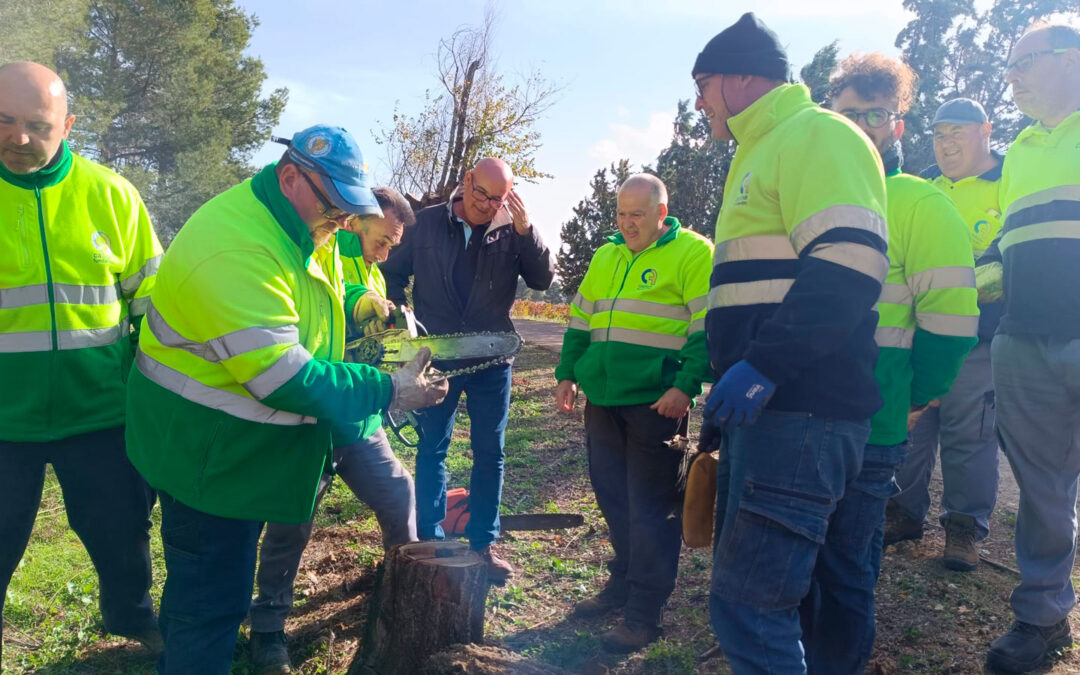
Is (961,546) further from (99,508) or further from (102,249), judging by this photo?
(102,249)

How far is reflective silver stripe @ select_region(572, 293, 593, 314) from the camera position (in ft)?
11.9

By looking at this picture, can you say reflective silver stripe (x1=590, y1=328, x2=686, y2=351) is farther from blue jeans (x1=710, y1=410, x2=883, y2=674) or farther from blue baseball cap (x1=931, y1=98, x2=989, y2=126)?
blue baseball cap (x1=931, y1=98, x2=989, y2=126)

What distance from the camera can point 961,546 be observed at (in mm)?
3879

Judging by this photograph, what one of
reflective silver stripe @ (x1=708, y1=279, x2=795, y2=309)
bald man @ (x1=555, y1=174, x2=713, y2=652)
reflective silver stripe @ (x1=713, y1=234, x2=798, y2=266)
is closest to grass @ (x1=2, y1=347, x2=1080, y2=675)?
bald man @ (x1=555, y1=174, x2=713, y2=652)

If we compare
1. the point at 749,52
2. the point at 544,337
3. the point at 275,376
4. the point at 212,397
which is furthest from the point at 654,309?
the point at 544,337

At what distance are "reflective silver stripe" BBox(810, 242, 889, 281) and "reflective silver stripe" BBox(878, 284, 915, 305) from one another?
0.67 metres

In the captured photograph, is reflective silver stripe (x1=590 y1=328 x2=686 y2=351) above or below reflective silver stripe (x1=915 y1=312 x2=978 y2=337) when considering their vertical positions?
below

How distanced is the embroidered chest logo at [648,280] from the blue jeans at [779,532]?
1358 mm

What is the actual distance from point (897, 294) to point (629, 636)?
184 cm

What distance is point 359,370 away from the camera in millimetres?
2184

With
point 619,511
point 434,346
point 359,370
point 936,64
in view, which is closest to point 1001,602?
point 619,511

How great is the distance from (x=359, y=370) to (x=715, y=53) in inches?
58.8

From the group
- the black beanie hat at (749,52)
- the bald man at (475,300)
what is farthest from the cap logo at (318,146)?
the bald man at (475,300)

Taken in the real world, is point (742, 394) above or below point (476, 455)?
above
